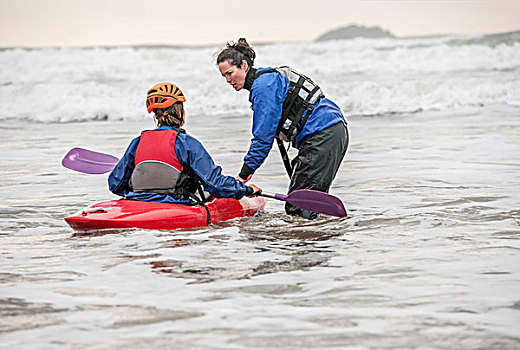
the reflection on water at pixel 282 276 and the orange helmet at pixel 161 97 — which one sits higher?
the orange helmet at pixel 161 97

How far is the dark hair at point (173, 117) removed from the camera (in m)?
4.97

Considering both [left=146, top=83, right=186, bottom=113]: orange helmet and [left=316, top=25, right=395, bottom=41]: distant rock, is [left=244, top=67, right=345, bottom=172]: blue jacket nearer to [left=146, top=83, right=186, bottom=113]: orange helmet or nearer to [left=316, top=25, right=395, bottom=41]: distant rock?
[left=146, top=83, right=186, bottom=113]: orange helmet

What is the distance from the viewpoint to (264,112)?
202 inches

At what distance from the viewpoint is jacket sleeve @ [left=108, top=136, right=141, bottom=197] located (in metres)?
5.06

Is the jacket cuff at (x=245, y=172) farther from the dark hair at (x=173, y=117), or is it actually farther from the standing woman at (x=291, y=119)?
the dark hair at (x=173, y=117)

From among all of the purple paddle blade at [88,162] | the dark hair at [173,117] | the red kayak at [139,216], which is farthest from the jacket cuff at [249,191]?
the purple paddle blade at [88,162]

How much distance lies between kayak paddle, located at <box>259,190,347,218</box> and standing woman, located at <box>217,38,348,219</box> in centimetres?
15

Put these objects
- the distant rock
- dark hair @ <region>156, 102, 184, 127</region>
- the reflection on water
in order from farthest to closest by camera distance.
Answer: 1. the distant rock
2. dark hair @ <region>156, 102, 184, 127</region>
3. the reflection on water

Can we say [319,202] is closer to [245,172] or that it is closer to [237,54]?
[245,172]

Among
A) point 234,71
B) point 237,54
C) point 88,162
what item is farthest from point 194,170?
point 88,162

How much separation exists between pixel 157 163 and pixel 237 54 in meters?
0.97

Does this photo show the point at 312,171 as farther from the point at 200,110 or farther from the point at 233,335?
the point at 200,110

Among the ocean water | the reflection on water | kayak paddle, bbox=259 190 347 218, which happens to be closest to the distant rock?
the ocean water

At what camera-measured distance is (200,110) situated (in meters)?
16.2
